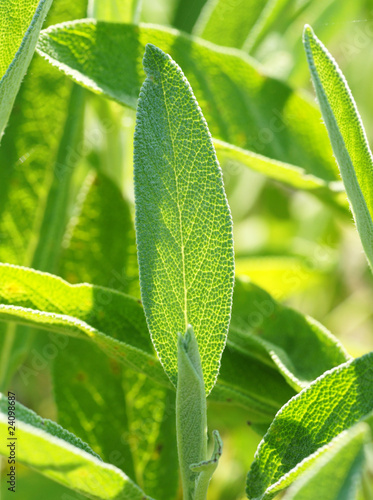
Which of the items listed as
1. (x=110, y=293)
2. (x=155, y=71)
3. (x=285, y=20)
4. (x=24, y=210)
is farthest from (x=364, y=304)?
(x=155, y=71)

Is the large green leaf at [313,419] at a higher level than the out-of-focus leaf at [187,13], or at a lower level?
lower

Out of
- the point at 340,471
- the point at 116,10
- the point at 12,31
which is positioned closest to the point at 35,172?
the point at 116,10

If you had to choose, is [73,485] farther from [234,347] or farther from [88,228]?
[88,228]

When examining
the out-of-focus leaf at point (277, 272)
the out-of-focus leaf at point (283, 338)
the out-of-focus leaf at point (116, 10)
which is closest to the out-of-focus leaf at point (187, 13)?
the out-of-focus leaf at point (116, 10)

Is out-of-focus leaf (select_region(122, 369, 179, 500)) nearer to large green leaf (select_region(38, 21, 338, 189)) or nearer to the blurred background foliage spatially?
the blurred background foliage

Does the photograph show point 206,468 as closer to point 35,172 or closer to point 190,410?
point 190,410

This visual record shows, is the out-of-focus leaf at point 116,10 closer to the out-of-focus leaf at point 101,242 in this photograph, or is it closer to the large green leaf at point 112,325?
the out-of-focus leaf at point 101,242
